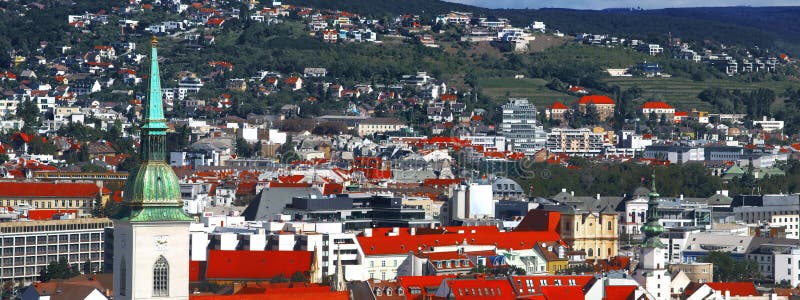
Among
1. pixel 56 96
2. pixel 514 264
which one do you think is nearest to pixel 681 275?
pixel 514 264

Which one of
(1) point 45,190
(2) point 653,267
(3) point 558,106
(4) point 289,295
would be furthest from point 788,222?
(3) point 558,106

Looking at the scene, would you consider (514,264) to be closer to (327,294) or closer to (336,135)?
(327,294)

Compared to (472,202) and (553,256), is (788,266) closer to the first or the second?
(553,256)

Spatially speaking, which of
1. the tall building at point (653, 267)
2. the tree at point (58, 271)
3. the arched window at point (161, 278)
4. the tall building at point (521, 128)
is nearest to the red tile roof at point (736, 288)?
the tall building at point (653, 267)

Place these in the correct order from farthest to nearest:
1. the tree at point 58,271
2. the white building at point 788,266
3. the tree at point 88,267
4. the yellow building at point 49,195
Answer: the yellow building at point 49,195, the white building at point 788,266, the tree at point 88,267, the tree at point 58,271

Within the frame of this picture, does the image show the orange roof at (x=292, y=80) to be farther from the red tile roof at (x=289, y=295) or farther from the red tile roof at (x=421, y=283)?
the red tile roof at (x=289, y=295)

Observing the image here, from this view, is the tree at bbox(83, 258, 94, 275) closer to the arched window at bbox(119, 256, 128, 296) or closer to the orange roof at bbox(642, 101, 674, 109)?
the arched window at bbox(119, 256, 128, 296)
